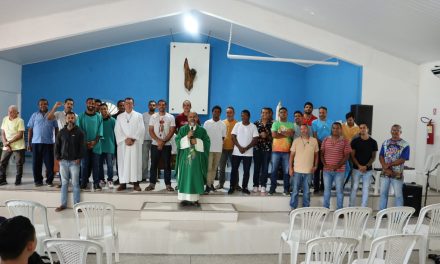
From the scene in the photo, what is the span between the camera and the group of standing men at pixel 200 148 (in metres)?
5.84

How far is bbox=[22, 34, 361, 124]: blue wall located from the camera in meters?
10.9

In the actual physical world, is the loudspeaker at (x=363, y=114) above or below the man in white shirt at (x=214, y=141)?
above

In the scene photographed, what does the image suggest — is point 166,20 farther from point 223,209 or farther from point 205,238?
point 205,238

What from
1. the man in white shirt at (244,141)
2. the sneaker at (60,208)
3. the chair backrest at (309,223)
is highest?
the man in white shirt at (244,141)

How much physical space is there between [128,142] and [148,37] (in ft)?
18.3

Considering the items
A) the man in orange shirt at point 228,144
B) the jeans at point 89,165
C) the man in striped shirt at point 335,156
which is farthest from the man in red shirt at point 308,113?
the jeans at point 89,165

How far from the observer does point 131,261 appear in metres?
4.07

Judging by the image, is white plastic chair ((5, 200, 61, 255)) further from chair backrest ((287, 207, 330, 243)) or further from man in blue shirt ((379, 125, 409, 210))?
man in blue shirt ((379, 125, 409, 210))

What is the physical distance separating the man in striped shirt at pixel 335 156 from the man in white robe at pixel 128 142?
3086 millimetres

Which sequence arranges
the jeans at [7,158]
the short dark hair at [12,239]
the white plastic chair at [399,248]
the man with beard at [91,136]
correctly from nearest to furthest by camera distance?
the short dark hair at [12,239] → the white plastic chair at [399,248] → the man with beard at [91,136] → the jeans at [7,158]

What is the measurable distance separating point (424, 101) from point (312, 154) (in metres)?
3.44

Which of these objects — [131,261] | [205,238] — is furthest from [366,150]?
[131,261]

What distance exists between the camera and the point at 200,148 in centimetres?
588

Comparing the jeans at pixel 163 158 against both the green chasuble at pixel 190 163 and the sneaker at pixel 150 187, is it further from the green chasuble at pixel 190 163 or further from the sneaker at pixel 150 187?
the green chasuble at pixel 190 163
